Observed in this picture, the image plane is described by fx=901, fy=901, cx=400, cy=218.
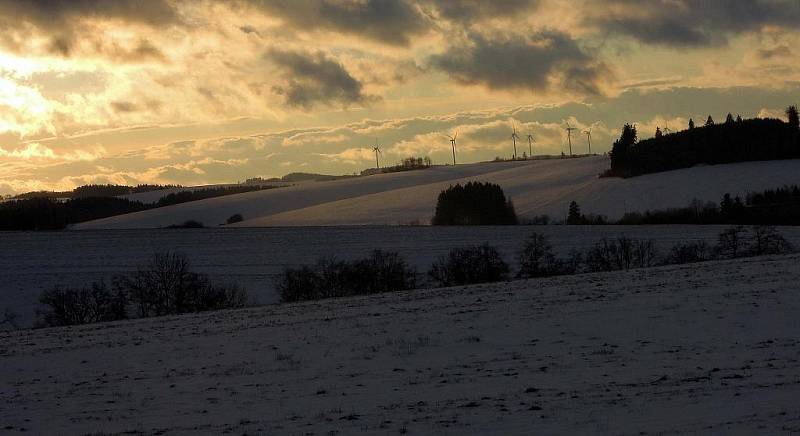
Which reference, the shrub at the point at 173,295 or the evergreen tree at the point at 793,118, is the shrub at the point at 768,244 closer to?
the shrub at the point at 173,295

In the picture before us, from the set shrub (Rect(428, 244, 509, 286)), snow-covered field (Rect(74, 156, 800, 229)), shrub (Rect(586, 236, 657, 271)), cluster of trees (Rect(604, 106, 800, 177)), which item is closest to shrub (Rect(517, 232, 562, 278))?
shrub (Rect(428, 244, 509, 286))

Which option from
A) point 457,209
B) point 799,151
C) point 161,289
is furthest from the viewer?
point 799,151

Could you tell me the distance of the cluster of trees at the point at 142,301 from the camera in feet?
179

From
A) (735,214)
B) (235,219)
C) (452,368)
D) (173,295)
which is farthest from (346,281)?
(235,219)

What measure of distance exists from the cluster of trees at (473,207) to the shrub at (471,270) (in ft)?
216

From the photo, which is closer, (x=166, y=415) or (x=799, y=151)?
(x=166, y=415)

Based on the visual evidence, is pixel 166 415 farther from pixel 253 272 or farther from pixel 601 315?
pixel 253 272

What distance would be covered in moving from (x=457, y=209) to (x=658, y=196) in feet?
102

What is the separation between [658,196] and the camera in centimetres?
13762

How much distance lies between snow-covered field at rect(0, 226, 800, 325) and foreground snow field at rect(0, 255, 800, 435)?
29273 mm

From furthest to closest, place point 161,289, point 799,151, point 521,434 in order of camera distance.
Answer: point 799,151
point 161,289
point 521,434

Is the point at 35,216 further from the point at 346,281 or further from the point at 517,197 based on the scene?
the point at 346,281

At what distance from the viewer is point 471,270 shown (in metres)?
63.2

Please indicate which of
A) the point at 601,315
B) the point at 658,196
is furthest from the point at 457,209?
the point at 601,315
